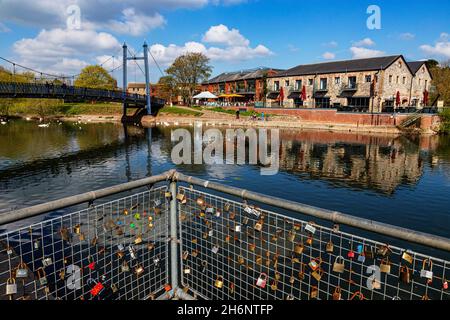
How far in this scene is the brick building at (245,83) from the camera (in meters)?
76.2

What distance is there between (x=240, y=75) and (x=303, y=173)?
65690 mm

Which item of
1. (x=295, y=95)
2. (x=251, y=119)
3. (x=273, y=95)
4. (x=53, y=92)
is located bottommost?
(x=251, y=119)

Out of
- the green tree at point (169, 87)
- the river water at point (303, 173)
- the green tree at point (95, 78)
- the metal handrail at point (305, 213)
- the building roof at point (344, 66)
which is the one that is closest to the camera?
the metal handrail at point (305, 213)

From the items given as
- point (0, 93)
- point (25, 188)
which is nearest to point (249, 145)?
point (25, 188)

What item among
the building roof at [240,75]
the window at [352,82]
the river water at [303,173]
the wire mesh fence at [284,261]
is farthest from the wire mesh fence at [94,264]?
the building roof at [240,75]

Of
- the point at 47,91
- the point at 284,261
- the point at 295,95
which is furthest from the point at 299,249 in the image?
the point at 295,95

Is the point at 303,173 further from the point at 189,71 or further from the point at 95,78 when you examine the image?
the point at 95,78

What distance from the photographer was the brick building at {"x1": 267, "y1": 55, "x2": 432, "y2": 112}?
2096 inches

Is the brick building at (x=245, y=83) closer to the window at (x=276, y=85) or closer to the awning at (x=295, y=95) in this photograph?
the window at (x=276, y=85)

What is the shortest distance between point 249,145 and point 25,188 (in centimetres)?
2202

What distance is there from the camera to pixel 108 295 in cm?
727

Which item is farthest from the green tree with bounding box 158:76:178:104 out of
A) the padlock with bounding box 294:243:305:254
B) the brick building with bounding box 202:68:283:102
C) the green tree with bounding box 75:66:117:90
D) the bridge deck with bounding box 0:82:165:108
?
the padlock with bounding box 294:243:305:254

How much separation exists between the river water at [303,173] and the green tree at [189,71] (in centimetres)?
4608

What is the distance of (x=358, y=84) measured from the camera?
55188 millimetres
